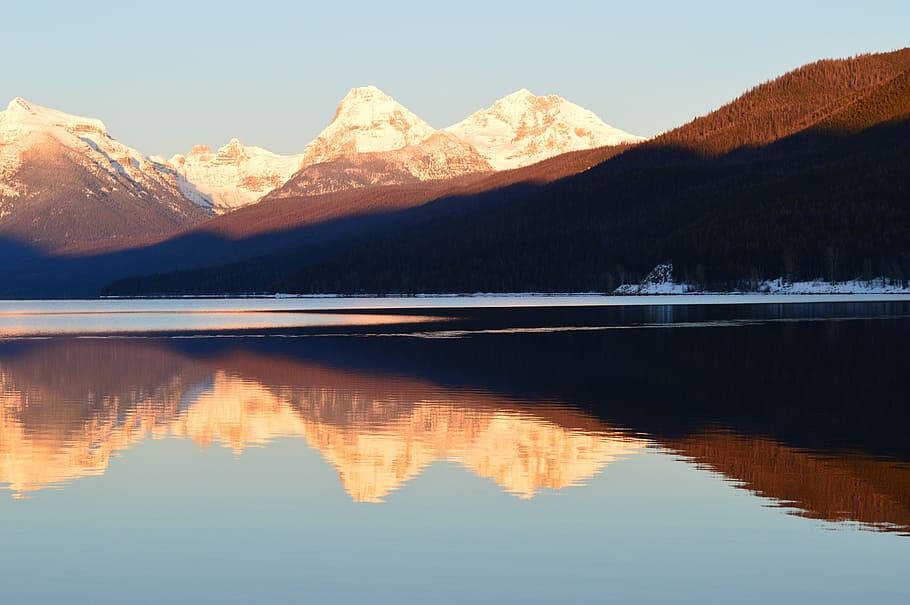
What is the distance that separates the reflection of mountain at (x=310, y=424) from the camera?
34.5 meters

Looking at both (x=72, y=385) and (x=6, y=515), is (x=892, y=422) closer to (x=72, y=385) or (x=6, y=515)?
(x=6, y=515)

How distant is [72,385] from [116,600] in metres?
38.3

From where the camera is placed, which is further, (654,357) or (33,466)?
→ (654,357)

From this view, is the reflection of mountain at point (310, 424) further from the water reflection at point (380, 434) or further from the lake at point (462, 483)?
the lake at point (462, 483)

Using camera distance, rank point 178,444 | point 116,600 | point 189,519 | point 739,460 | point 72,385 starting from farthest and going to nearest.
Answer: point 72,385
point 178,444
point 739,460
point 189,519
point 116,600

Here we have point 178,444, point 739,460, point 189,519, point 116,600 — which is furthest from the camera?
point 178,444

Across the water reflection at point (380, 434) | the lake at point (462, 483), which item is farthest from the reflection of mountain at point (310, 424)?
the lake at point (462, 483)

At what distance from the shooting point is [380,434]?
40.9 meters

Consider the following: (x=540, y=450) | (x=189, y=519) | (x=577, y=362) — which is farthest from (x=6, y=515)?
(x=577, y=362)

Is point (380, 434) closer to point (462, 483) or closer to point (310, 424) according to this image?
point (310, 424)

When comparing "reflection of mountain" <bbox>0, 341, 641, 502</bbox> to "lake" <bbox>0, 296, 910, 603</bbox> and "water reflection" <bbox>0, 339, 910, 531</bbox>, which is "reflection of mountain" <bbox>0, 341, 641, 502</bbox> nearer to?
"water reflection" <bbox>0, 339, 910, 531</bbox>

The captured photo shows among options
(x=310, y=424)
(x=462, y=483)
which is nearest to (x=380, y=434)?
(x=310, y=424)

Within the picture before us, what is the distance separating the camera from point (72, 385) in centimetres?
5862

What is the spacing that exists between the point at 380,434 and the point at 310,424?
3.87 m
